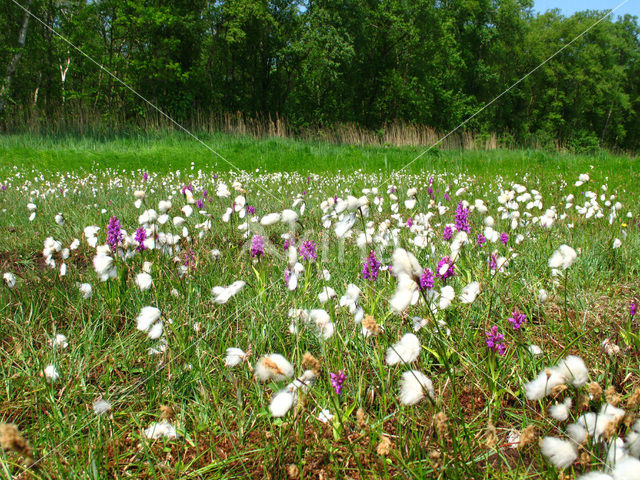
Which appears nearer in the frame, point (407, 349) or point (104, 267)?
point (407, 349)

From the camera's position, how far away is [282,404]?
1.04 meters

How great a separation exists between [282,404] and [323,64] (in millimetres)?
25006

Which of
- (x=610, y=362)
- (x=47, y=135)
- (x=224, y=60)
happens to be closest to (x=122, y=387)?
(x=610, y=362)

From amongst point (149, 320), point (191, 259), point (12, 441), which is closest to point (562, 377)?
point (12, 441)

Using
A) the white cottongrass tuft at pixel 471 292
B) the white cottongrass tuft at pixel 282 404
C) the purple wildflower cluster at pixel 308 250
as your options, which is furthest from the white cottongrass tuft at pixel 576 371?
the purple wildflower cluster at pixel 308 250

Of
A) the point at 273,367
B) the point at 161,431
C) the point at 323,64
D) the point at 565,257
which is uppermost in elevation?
the point at 323,64

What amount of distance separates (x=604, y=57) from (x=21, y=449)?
51.7m

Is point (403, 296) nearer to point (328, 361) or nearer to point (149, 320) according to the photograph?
point (328, 361)

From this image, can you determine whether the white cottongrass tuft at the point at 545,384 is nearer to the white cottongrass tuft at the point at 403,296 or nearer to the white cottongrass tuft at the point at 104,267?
the white cottongrass tuft at the point at 403,296

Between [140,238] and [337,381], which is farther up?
[140,238]

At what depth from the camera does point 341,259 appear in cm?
226

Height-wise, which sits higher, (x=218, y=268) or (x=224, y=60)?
(x=224, y=60)

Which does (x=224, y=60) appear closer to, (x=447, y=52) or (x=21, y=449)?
(x=447, y=52)

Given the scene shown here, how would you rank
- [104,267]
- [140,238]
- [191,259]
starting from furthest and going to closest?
1. [191,259]
2. [140,238]
3. [104,267]
